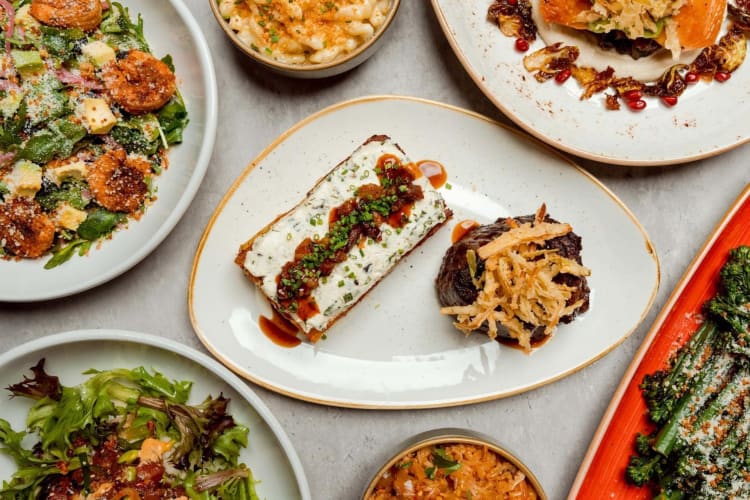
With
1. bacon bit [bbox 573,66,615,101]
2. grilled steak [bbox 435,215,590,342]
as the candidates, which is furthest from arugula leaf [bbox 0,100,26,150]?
bacon bit [bbox 573,66,615,101]

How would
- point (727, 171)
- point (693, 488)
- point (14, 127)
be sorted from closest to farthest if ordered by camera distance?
point (14, 127) → point (693, 488) → point (727, 171)

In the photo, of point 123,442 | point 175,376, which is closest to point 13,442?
point 123,442

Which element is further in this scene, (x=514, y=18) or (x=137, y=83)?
(x=514, y=18)

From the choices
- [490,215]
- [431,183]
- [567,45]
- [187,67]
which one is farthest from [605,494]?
[187,67]

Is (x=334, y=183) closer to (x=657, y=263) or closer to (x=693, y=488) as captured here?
(x=657, y=263)

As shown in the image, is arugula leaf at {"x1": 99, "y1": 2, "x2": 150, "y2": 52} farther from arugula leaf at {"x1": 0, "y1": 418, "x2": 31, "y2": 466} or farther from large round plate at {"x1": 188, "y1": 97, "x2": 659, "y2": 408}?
arugula leaf at {"x1": 0, "y1": 418, "x2": 31, "y2": 466}

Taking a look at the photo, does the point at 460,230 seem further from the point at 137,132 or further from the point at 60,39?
the point at 60,39

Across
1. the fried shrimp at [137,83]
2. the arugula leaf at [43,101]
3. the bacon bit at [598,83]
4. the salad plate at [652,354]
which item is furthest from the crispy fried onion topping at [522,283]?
the arugula leaf at [43,101]
